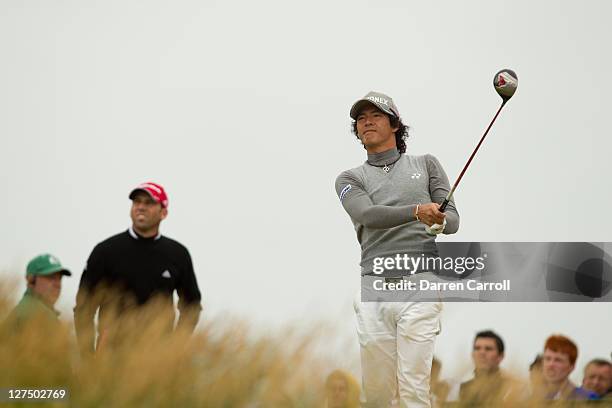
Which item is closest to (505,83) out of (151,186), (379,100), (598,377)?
(379,100)

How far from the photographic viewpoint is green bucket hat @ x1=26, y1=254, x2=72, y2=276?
809 centimetres

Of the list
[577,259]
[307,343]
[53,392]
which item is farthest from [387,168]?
[577,259]

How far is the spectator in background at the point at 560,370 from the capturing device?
26.2ft

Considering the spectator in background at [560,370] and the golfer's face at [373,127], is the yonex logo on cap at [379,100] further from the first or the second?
the spectator in background at [560,370]

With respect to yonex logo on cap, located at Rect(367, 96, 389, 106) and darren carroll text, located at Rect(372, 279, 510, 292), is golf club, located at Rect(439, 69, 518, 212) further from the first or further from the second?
darren carroll text, located at Rect(372, 279, 510, 292)

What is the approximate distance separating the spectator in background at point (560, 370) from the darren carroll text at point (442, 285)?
2.54 ft

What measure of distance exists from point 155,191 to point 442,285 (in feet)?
6.86

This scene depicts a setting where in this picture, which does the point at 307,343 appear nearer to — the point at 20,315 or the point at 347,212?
the point at 347,212

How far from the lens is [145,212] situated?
8.12 meters

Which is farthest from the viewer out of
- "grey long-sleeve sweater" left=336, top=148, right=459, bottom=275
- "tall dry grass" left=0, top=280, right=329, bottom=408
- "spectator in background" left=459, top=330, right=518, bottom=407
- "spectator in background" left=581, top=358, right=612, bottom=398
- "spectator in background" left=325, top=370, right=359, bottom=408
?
"spectator in background" left=581, top=358, right=612, bottom=398

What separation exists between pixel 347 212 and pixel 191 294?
135 centimetres

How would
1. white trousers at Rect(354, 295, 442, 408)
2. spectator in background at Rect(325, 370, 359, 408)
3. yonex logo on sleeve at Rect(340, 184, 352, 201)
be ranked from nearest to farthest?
1. spectator in background at Rect(325, 370, 359, 408)
2. white trousers at Rect(354, 295, 442, 408)
3. yonex logo on sleeve at Rect(340, 184, 352, 201)

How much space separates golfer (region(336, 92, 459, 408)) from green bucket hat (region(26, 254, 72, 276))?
6.77 feet

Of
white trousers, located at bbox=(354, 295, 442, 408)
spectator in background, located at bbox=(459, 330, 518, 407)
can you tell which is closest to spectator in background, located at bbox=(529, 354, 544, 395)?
spectator in background, located at bbox=(459, 330, 518, 407)
